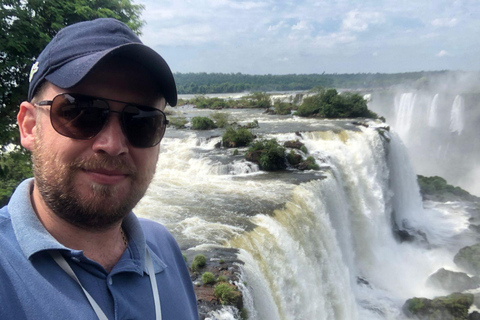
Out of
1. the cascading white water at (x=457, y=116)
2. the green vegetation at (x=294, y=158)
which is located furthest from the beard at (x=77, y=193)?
the cascading white water at (x=457, y=116)

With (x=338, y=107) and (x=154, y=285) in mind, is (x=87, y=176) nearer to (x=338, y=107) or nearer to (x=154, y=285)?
(x=154, y=285)

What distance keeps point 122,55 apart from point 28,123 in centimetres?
43

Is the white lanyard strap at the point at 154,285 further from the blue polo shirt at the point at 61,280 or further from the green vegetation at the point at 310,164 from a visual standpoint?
the green vegetation at the point at 310,164

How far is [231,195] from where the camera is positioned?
35.0ft

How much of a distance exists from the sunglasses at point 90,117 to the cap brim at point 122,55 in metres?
0.07

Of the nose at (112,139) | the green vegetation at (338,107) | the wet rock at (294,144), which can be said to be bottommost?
the wet rock at (294,144)

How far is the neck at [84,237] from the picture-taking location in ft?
3.85

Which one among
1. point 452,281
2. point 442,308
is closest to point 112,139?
point 442,308

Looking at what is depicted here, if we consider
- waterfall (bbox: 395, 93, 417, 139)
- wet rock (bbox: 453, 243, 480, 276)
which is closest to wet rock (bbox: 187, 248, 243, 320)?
wet rock (bbox: 453, 243, 480, 276)

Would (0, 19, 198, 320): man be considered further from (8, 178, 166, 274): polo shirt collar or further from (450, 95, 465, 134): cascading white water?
(450, 95, 465, 134): cascading white water

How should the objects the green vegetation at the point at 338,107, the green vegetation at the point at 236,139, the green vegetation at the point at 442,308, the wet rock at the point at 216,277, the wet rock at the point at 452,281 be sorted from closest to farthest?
the wet rock at the point at 216,277
the green vegetation at the point at 442,308
the wet rock at the point at 452,281
the green vegetation at the point at 236,139
the green vegetation at the point at 338,107

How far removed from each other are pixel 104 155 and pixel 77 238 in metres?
0.31

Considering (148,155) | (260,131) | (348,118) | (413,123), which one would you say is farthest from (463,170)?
(148,155)

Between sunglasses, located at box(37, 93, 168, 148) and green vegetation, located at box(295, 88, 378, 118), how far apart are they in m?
26.2
